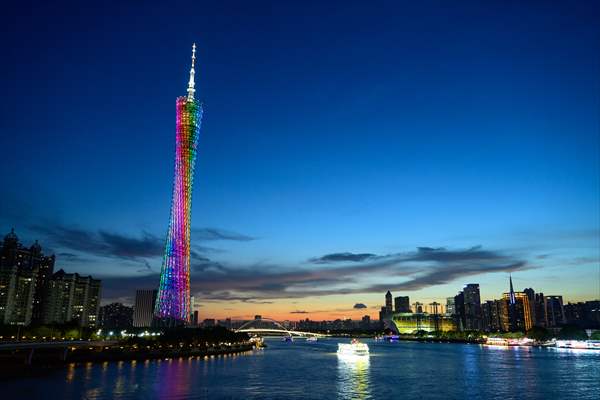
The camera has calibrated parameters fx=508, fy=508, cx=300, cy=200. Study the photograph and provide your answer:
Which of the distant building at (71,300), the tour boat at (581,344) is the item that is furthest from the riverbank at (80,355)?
the tour boat at (581,344)

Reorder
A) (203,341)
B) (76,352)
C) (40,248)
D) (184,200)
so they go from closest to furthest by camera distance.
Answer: (76,352)
(184,200)
(203,341)
(40,248)

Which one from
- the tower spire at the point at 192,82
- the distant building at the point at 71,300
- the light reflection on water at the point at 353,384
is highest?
the tower spire at the point at 192,82

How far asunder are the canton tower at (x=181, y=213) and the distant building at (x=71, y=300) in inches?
2696

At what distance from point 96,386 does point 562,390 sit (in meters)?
40.9

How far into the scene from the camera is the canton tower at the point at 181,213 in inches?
2857

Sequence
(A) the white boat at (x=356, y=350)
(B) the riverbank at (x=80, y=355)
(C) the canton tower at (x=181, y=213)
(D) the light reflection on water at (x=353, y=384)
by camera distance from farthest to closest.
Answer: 1. (A) the white boat at (x=356, y=350)
2. (C) the canton tower at (x=181, y=213)
3. (B) the riverbank at (x=80, y=355)
4. (D) the light reflection on water at (x=353, y=384)

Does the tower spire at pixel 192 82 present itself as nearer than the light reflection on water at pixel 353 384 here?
No

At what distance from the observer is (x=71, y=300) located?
144 meters

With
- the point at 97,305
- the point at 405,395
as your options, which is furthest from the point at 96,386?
the point at 97,305

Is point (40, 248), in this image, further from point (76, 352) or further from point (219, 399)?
point (219, 399)

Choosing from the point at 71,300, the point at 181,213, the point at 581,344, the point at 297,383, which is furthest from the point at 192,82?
the point at 581,344

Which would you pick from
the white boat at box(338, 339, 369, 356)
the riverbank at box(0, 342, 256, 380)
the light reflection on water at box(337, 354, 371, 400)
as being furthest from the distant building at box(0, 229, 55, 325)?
the light reflection on water at box(337, 354, 371, 400)

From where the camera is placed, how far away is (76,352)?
6794 cm

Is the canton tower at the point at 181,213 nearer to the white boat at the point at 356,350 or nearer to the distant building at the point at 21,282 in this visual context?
the white boat at the point at 356,350
